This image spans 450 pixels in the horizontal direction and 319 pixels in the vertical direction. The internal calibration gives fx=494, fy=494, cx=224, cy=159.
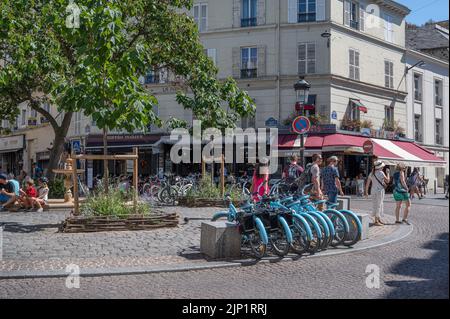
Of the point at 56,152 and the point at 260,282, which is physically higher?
the point at 56,152

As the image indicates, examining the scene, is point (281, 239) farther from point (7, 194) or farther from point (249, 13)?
point (249, 13)

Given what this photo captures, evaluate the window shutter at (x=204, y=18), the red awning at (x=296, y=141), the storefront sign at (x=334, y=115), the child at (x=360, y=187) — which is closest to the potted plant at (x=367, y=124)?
the storefront sign at (x=334, y=115)

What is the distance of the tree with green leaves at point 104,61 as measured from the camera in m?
10.1

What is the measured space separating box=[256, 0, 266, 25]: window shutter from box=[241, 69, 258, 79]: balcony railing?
270 centimetres

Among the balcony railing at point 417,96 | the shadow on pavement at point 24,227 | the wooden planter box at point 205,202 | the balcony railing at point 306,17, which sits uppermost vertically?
the balcony railing at point 306,17

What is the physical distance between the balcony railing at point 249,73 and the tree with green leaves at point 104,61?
356 inches

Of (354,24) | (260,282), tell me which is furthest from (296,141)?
(260,282)

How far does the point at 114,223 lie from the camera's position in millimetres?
9945

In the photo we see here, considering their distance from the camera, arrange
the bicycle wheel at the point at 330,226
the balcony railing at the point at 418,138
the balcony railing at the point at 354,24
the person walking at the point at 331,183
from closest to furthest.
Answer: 1. the bicycle wheel at the point at 330,226
2. the person walking at the point at 331,183
3. the balcony railing at the point at 354,24
4. the balcony railing at the point at 418,138

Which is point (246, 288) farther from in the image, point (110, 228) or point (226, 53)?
point (226, 53)

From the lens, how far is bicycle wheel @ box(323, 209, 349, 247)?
8602 mm

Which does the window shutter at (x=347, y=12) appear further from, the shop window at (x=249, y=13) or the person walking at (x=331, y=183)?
the person walking at (x=331, y=183)

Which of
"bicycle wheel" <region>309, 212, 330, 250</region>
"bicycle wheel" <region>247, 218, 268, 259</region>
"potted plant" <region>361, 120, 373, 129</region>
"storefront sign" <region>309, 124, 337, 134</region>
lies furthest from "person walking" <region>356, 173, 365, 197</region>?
"bicycle wheel" <region>247, 218, 268, 259</region>

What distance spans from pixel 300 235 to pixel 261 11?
21977mm
